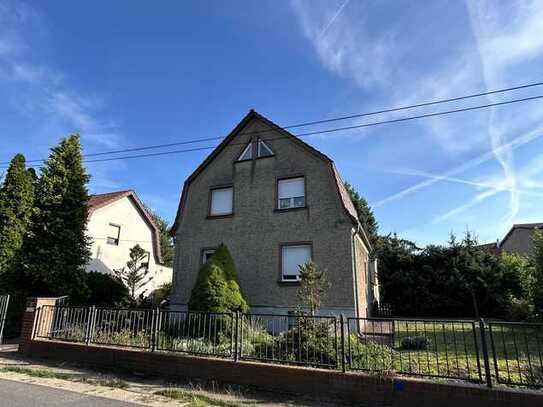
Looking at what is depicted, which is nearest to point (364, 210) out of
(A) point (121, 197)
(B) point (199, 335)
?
(A) point (121, 197)

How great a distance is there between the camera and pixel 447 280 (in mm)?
20812

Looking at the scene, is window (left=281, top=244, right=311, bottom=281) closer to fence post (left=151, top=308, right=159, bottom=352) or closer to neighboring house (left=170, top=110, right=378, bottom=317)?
neighboring house (left=170, top=110, right=378, bottom=317)

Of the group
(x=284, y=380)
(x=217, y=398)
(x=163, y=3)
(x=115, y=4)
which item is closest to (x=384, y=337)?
(x=284, y=380)

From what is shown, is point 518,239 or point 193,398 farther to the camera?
point 518,239

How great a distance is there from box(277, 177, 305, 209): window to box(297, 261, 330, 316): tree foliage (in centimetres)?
288

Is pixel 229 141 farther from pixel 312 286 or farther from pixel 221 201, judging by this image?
pixel 312 286

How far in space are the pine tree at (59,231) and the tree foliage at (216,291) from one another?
5.99 metres

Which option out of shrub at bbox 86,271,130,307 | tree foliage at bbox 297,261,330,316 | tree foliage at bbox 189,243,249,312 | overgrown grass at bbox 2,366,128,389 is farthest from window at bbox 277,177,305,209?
shrub at bbox 86,271,130,307

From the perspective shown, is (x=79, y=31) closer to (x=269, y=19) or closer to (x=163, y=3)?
(x=163, y=3)

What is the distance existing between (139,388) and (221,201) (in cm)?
967

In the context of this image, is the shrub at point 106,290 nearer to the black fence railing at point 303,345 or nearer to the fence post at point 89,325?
the fence post at point 89,325

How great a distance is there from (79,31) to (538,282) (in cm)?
1799

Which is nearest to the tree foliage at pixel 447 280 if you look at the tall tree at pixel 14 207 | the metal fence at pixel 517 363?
the metal fence at pixel 517 363

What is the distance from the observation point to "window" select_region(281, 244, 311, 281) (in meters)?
13.6
